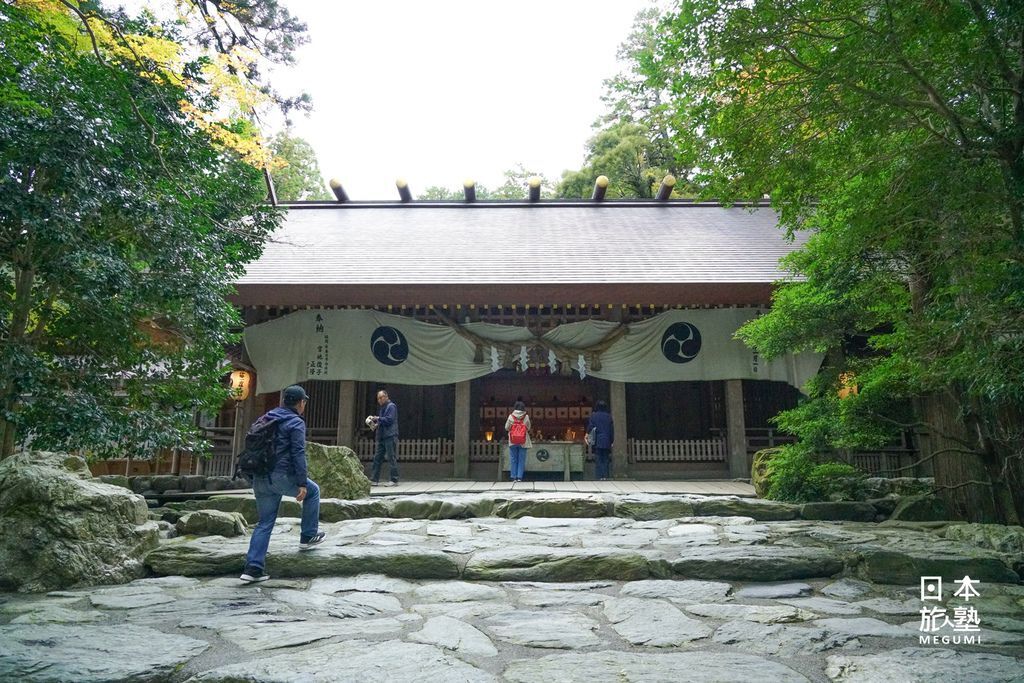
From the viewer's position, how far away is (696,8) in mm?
4148

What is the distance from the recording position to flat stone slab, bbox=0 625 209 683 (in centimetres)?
261

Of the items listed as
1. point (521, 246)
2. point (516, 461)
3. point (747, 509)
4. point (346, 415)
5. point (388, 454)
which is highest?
point (521, 246)

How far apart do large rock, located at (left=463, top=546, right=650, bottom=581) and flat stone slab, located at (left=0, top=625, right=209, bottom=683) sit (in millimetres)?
2121

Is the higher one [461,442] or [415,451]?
[461,442]

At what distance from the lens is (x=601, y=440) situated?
11273mm

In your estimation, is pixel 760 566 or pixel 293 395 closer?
pixel 760 566

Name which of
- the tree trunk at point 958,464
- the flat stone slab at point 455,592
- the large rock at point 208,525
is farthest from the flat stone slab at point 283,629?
the tree trunk at point 958,464

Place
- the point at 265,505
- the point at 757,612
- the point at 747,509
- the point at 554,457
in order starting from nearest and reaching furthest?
the point at 757,612, the point at 265,505, the point at 747,509, the point at 554,457

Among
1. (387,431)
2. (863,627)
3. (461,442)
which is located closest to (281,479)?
(863,627)

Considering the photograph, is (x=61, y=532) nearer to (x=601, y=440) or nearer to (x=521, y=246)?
(x=601, y=440)

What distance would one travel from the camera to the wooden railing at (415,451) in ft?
40.1

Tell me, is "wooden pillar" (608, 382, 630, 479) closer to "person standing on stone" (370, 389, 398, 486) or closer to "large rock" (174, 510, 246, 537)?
"person standing on stone" (370, 389, 398, 486)

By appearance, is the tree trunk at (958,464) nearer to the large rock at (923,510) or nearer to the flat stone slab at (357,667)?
the large rock at (923,510)

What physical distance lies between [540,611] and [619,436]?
8185 millimetres
